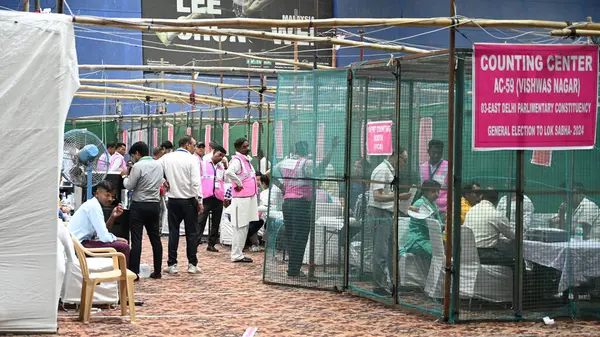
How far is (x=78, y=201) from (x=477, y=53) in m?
9.15

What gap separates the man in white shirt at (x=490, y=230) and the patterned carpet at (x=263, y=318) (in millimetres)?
614

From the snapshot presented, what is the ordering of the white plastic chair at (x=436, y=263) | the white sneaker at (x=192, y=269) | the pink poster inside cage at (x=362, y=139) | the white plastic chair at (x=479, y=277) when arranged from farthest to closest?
the white sneaker at (x=192, y=269), the pink poster inside cage at (x=362, y=139), the white plastic chair at (x=436, y=263), the white plastic chair at (x=479, y=277)

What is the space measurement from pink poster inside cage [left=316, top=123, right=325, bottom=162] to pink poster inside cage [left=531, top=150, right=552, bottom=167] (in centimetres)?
294

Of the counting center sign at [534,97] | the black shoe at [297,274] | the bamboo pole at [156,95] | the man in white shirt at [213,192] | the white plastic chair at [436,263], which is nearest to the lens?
the counting center sign at [534,97]

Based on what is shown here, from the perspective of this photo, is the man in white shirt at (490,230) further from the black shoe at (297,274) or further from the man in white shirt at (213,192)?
the man in white shirt at (213,192)

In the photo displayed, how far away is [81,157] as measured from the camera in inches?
486

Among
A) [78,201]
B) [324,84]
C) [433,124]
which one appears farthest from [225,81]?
[433,124]

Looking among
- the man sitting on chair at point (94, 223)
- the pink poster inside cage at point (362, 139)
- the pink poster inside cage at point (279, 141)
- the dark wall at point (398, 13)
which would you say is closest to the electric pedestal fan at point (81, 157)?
the man sitting on chair at point (94, 223)

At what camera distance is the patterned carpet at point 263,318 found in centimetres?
854

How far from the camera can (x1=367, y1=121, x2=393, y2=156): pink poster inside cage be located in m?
10.2

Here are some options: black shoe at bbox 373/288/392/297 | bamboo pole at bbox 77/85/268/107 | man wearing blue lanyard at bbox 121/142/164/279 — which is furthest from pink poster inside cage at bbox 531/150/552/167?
bamboo pole at bbox 77/85/268/107

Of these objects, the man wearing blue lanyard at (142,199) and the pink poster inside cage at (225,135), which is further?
the pink poster inside cage at (225,135)

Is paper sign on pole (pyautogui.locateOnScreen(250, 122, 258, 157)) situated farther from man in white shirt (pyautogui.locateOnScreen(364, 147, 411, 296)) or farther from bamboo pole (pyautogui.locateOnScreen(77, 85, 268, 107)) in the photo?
man in white shirt (pyautogui.locateOnScreen(364, 147, 411, 296))

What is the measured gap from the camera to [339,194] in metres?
11.3
